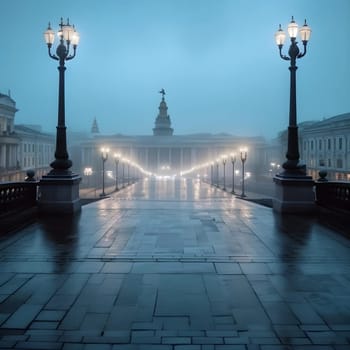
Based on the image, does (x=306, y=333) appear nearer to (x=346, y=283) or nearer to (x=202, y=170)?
(x=346, y=283)

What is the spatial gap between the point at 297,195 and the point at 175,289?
985 centimetres

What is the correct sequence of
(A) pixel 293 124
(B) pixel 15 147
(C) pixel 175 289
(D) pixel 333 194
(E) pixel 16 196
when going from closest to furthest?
1. (C) pixel 175 289
2. (E) pixel 16 196
3. (D) pixel 333 194
4. (A) pixel 293 124
5. (B) pixel 15 147

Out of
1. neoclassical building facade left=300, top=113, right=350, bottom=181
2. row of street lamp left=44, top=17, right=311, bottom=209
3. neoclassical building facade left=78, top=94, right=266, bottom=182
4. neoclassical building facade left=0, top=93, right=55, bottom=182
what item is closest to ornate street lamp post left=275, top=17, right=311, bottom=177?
row of street lamp left=44, top=17, right=311, bottom=209

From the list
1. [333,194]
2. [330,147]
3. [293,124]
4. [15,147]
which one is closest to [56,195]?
[293,124]

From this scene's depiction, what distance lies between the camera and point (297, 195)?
1565cm

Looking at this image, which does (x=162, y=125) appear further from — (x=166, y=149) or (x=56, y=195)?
(x=56, y=195)

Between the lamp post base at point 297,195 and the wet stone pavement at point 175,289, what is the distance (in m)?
3.37

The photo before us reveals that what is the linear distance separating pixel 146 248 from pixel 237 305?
3839mm

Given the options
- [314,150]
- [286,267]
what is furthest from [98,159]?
[286,267]

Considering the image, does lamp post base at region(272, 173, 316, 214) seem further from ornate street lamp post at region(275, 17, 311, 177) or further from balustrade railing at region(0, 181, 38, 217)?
balustrade railing at region(0, 181, 38, 217)

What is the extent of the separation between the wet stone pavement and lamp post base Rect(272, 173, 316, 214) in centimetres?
337

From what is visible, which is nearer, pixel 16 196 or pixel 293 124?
pixel 16 196

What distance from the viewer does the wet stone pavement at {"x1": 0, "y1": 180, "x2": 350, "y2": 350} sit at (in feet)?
16.8

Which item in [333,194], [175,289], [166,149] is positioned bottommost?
[175,289]
